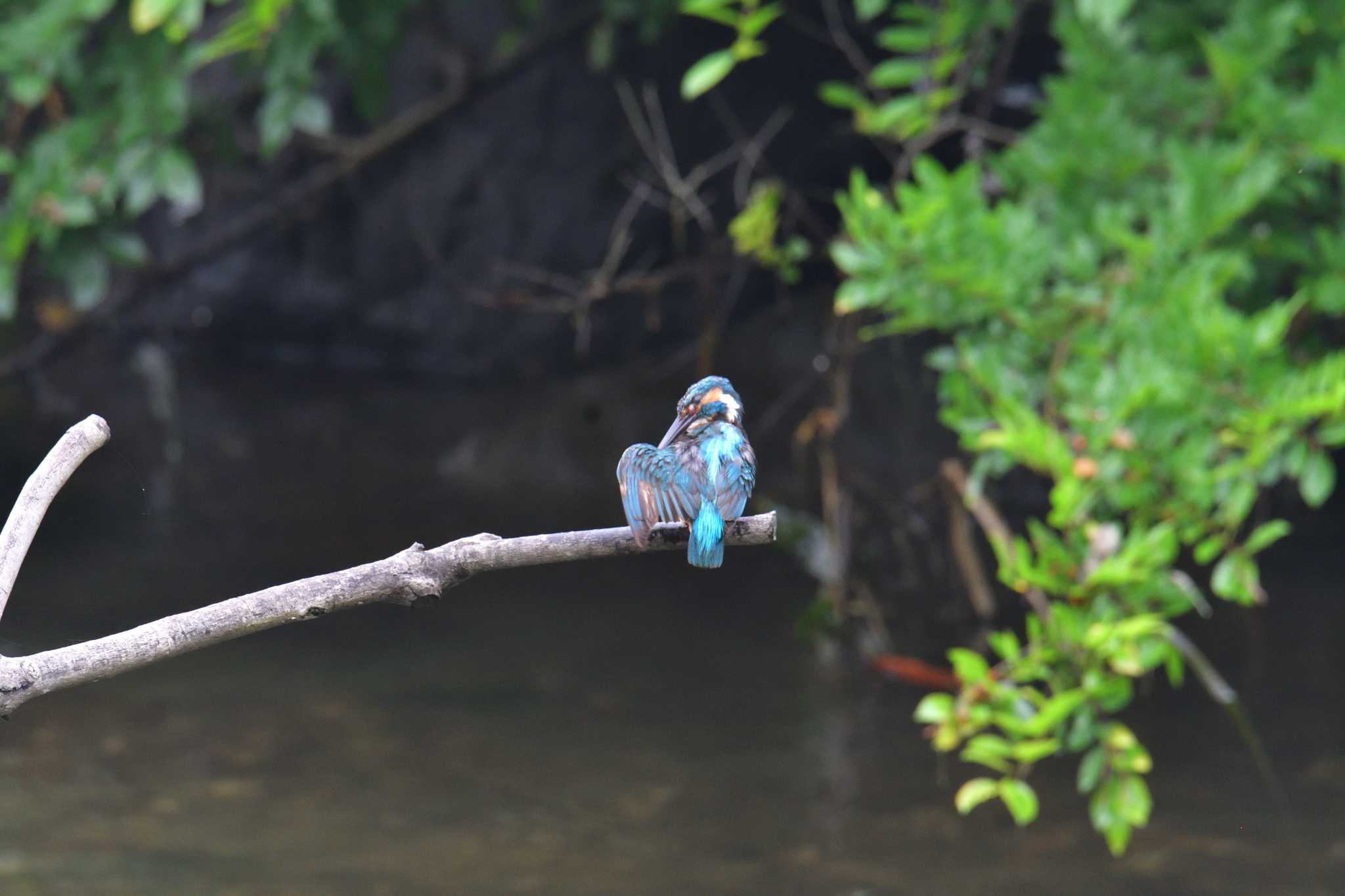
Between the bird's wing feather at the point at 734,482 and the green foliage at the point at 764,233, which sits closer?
the bird's wing feather at the point at 734,482

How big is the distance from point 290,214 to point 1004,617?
3796 millimetres

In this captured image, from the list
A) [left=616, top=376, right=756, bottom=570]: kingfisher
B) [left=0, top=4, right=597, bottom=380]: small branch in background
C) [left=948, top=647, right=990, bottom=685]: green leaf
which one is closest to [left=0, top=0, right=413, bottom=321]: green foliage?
[left=0, top=4, right=597, bottom=380]: small branch in background

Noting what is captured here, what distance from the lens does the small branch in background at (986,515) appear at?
322 centimetres

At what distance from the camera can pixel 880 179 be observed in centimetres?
640

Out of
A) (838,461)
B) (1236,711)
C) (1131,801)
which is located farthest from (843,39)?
(1131,801)

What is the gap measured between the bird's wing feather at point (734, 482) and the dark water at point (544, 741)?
199cm

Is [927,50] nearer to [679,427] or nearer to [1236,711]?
[1236,711]

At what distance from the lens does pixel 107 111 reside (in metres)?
3.77

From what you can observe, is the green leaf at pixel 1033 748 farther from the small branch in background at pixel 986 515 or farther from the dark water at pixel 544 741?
the dark water at pixel 544 741

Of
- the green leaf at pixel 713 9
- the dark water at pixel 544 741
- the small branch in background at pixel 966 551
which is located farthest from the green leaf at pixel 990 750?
the green leaf at pixel 713 9

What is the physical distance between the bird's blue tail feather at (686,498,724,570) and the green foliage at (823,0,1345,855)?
1325 millimetres

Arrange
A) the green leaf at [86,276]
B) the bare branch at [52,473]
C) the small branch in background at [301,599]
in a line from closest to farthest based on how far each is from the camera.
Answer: the small branch in background at [301,599]
the bare branch at [52,473]
the green leaf at [86,276]

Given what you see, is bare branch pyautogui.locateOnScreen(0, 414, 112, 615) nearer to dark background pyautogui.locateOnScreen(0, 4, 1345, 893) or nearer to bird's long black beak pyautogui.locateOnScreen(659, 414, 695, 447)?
dark background pyautogui.locateOnScreen(0, 4, 1345, 893)

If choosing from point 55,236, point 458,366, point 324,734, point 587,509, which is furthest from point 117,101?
point 458,366
